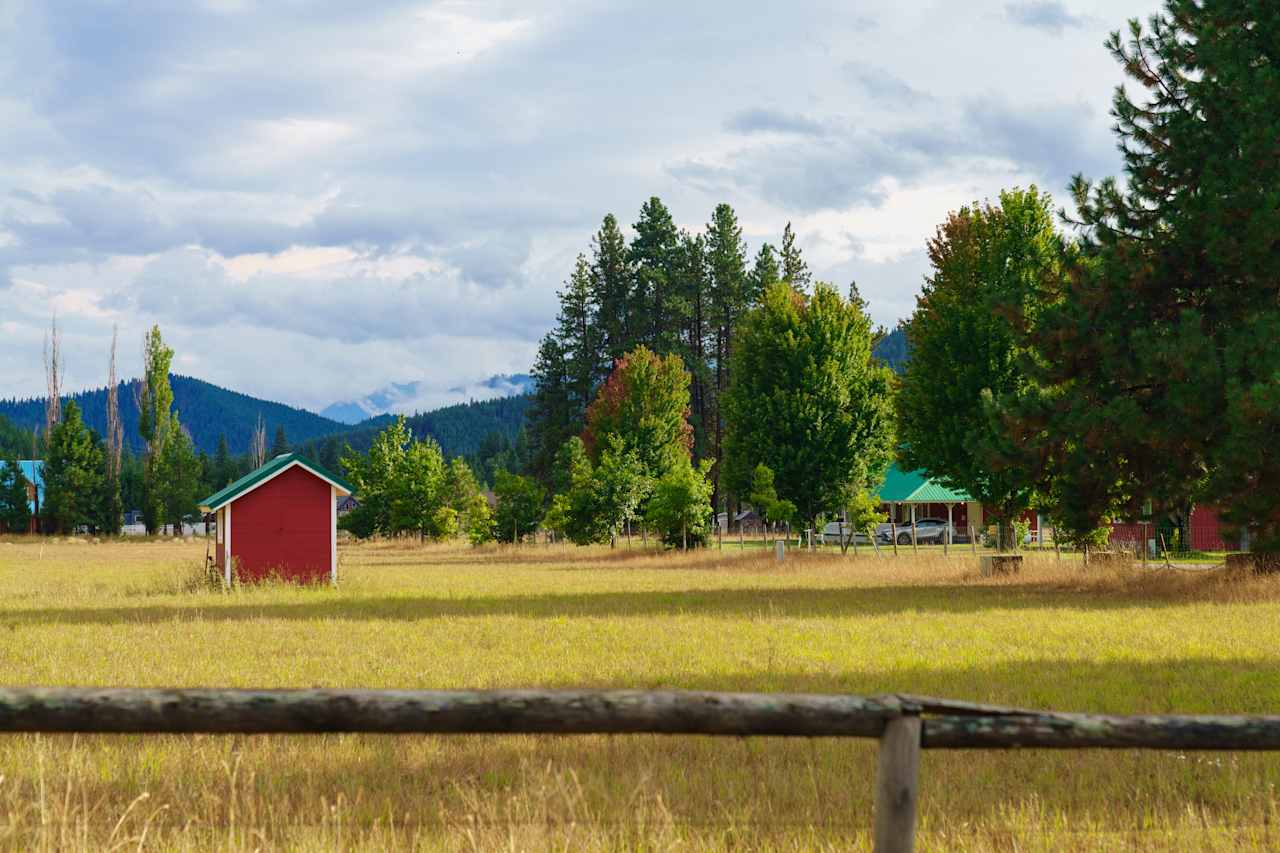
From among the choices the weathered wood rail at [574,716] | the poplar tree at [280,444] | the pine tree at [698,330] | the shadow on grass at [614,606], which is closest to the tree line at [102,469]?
the pine tree at [698,330]

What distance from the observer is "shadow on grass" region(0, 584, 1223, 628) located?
2364 cm

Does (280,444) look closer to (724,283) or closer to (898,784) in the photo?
(724,283)

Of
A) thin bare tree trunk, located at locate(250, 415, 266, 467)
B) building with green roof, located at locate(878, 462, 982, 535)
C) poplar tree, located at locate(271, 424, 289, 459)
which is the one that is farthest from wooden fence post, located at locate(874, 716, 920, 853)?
poplar tree, located at locate(271, 424, 289, 459)

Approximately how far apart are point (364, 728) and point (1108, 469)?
25.5 m

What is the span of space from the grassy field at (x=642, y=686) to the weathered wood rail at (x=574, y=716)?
1.68 meters

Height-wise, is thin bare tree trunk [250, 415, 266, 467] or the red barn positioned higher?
thin bare tree trunk [250, 415, 266, 467]

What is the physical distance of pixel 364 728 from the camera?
5.03m

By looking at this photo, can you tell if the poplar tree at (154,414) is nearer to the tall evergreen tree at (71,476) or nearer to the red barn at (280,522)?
the tall evergreen tree at (71,476)

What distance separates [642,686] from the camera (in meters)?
13.7

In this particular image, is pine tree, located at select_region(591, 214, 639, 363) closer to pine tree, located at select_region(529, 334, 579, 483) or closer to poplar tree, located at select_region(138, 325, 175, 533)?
pine tree, located at select_region(529, 334, 579, 483)

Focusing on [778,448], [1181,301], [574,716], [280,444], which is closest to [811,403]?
[778,448]

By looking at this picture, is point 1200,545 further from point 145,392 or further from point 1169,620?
point 145,392

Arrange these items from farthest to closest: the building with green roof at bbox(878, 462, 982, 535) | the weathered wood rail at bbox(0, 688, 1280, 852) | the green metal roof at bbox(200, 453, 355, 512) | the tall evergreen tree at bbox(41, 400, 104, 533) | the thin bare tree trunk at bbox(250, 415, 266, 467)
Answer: the thin bare tree trunk at bbox(250, 415, 266, 467)
the tall evergreen tree at bbox(41, 400, 104, 533)
the building with green roof at bbox(878, 462, 982, 535)
the green metal roof at bbox(200, 453, 355, 512)
the weathered wood rail at bbox(0, 688, 1280, 852)

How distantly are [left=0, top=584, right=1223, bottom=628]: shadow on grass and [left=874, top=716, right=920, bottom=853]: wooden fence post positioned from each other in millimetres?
17833
